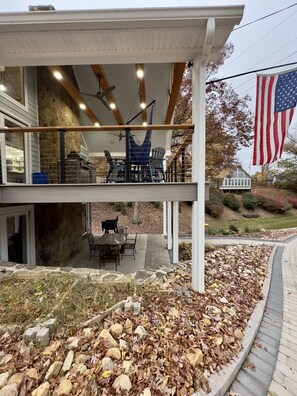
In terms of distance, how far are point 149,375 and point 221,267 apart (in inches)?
133

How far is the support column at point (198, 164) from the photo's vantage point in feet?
11.7

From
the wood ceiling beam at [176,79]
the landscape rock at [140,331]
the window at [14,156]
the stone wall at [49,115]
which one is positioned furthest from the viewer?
the stone wall at [49,115]

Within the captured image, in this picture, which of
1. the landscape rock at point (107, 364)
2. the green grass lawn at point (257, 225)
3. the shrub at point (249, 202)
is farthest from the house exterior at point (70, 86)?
the shrub at point (249, 202)

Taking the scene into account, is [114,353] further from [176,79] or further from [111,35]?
[176,79]

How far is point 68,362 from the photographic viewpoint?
2.21 m

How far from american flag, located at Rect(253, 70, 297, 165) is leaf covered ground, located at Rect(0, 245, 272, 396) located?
291 cm

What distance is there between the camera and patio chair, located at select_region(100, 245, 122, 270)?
6.51 metres

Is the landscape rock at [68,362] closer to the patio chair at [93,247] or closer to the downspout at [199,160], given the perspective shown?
the downspout at [199,160]

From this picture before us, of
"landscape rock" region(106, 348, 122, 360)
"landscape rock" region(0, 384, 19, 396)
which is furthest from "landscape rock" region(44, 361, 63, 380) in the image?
"landscape rock" region(106, 348, 122, 360)

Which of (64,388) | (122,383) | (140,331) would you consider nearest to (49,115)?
(140,331)

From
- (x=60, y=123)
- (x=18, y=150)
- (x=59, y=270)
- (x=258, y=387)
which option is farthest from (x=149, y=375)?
(x=60, y=123)

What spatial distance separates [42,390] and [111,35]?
14.2 feet

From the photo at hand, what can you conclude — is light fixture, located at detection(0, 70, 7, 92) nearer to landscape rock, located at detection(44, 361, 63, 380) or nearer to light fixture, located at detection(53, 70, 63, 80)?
Answer: light fixture, located at detection(53, 70, 63, 80)

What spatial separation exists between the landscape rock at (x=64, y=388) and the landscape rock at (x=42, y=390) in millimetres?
86
